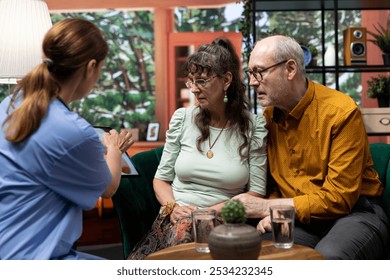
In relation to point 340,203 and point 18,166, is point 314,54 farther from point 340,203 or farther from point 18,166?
point 18,166

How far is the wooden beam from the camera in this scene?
6361 millimetres

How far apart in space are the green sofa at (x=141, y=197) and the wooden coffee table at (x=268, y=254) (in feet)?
1.98

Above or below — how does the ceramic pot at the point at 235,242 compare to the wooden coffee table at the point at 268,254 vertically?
above

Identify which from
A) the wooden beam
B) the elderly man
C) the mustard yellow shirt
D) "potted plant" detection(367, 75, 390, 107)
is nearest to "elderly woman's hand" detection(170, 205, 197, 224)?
the elderly man

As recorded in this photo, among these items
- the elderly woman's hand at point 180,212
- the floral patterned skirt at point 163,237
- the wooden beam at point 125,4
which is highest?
the wooden beam at point 125,4

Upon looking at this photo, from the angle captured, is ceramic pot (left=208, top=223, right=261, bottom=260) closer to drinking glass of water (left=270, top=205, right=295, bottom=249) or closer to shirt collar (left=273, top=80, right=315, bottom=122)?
drinking glass of water (left=270, top=205, right=295, bottom=249)

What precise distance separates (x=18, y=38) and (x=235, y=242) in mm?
1393

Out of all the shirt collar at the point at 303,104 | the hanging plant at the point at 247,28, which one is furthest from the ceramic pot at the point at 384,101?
the shirt collar at the point at 303,104

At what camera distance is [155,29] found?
6.54m

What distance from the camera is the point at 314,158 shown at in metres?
2.11

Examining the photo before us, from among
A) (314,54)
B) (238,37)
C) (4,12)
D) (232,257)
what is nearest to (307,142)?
(232,257)

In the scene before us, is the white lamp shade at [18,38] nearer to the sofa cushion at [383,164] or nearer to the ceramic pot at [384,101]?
the sofa cushion at [383,164]

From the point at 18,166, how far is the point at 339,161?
3.88 ft

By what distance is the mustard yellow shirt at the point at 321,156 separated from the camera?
6.63ft
